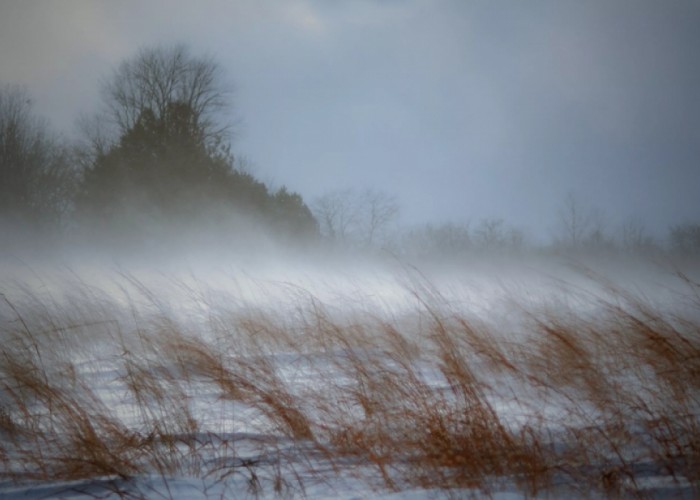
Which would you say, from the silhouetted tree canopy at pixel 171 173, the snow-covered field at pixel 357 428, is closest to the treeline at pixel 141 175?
the silhouetted tree canopy at pixel 171 173

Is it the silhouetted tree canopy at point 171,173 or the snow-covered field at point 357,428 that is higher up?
the silhouetted tree canopy at point 171,173

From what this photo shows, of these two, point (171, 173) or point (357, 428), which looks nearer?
point (357, 428)

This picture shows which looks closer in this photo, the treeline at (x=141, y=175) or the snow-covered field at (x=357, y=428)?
the snow-covered field at (x=357, y=428)

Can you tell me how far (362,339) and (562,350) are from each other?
1563mm

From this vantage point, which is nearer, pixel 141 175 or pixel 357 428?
pixel 357 428

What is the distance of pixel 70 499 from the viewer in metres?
1.57

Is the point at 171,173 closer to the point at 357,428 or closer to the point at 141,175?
the point at 141,175

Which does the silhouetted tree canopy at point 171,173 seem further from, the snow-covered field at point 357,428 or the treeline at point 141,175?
the snow-covered field at point 357,428

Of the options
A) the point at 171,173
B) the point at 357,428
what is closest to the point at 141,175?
the point at 171,173

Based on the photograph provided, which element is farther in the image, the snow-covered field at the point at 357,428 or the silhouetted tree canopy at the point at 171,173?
the silhouetted tree canopy at the point at 171,173

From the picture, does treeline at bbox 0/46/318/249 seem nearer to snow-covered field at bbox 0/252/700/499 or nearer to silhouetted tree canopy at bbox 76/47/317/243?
silhouetted tree canopy at bbox 76/47/317/243

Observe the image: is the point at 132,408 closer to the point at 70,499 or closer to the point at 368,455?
the point at 70,499

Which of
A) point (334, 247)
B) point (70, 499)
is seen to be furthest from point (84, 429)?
point (334, 247)

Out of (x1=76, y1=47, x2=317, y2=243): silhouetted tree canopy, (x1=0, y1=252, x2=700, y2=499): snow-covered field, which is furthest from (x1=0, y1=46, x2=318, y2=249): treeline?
(x1=0, y1=252, x2=700, y2=499): snow-covered field
